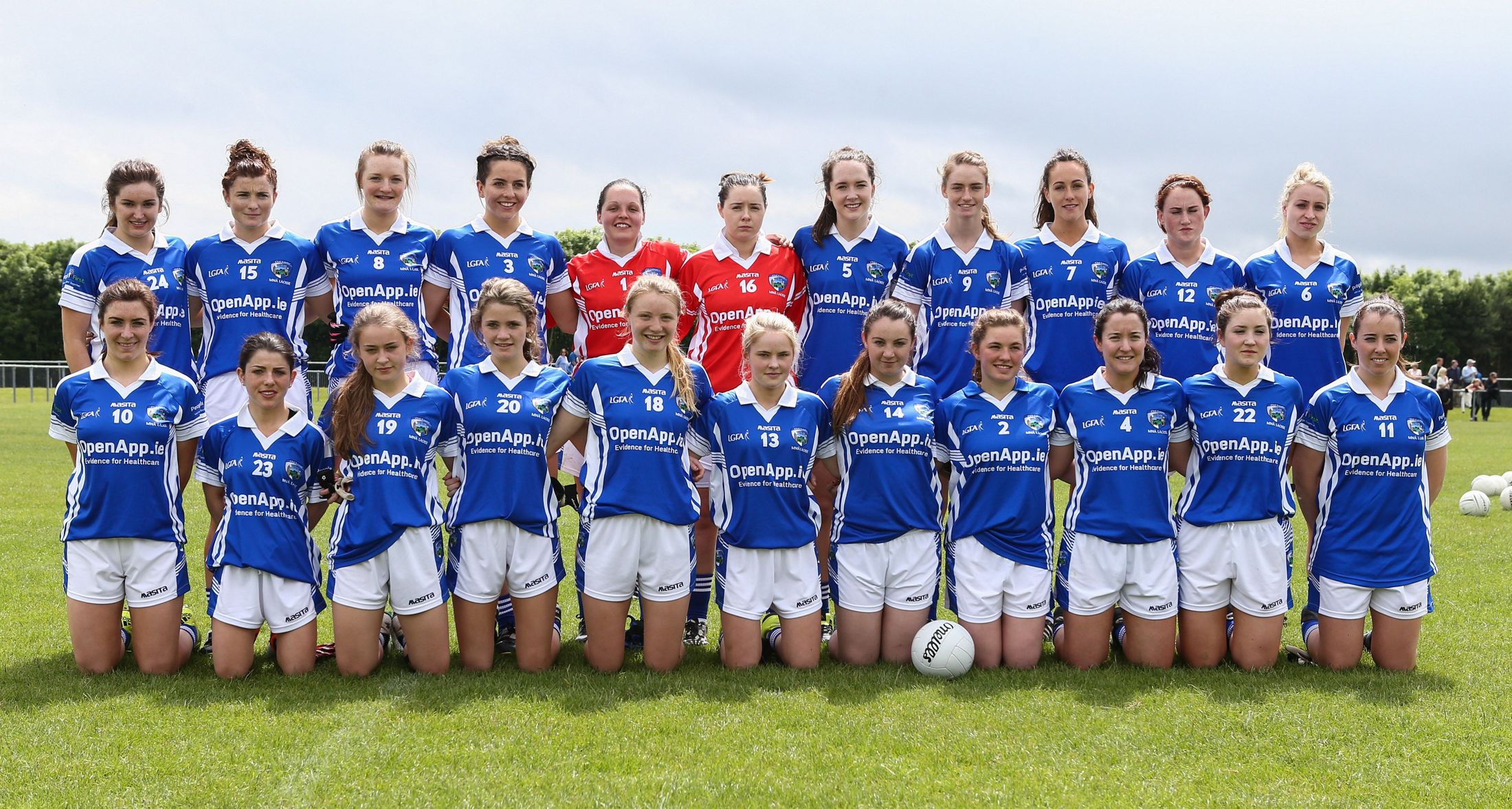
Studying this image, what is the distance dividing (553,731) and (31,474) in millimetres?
12852

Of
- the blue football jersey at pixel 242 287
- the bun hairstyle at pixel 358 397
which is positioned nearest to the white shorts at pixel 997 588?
the bun hairstyle at pixel 358 397

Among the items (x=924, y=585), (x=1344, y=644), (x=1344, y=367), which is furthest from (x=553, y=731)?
(x=1344, y=367)

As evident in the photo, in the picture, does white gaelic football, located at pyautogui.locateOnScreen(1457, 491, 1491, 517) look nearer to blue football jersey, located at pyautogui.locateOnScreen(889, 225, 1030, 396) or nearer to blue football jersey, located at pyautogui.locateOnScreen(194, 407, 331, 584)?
blue football jersey, located at pyautogui.locateOnScreen(889, 225, 1030, 396)

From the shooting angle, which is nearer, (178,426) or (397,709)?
(397,709)

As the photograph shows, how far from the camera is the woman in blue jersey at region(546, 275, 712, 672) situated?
5297mm

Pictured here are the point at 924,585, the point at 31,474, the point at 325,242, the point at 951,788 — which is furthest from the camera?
the point at 31,474

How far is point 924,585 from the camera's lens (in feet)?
18.1

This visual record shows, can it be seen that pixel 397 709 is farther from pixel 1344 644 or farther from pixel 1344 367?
pixel 1344 367

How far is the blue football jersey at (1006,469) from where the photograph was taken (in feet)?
17.9

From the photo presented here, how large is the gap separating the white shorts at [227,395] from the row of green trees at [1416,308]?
4456cm

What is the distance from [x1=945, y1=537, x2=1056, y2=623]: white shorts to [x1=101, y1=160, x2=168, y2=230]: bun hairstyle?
191 inches

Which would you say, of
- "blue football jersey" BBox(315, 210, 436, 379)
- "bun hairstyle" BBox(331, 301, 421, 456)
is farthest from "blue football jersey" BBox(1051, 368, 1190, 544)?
"blue football jersey" BBox(315, 210, 436, 379)

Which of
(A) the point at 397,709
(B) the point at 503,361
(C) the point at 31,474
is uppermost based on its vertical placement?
(B) the point at 503,361

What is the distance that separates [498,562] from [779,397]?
1.62 meters
